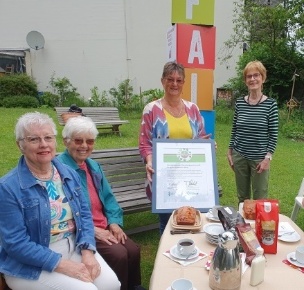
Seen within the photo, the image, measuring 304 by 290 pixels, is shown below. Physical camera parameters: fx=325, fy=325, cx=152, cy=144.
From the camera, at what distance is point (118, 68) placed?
16.0 meters

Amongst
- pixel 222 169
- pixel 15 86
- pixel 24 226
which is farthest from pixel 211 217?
pixel 15 86

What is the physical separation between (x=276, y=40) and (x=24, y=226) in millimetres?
12367

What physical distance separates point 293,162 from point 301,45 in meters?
7.00

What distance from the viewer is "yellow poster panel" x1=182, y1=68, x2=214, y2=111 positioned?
11.8ft

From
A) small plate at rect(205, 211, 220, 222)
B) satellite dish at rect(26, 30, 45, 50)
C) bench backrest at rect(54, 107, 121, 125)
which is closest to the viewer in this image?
small plate at rect(205, 211, 220, 222)

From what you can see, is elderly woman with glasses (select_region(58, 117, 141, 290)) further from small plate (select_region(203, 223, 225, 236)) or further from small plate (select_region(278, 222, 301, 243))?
small plate (select_region(278, 222, 301, 243))

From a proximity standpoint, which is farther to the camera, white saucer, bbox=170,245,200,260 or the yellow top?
the yellow top

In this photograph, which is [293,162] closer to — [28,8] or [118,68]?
[118,68]

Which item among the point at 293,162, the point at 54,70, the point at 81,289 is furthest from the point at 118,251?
the point at 54,70

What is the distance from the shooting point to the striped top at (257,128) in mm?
3250

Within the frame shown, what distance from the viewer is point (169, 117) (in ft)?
9.34

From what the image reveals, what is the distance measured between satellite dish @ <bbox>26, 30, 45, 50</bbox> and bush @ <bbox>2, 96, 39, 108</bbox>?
2.57 metres

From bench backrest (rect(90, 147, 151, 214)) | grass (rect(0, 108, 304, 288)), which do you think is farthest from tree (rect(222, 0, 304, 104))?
bench backrest (rect(90, 147, 151, 214))

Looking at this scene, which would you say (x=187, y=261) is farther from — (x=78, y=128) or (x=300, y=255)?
(x=78, y=128)
